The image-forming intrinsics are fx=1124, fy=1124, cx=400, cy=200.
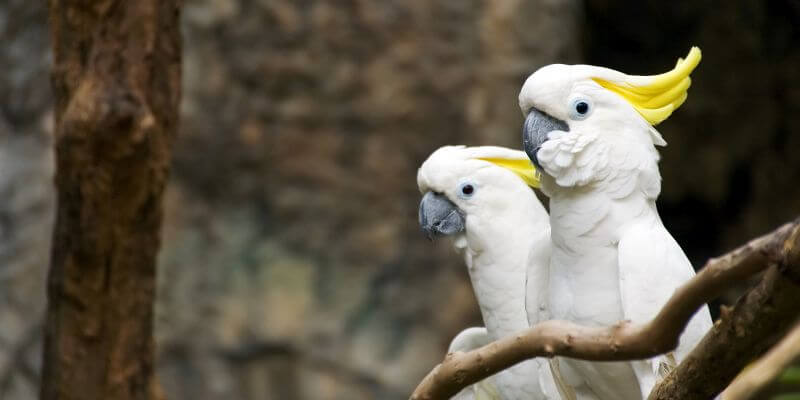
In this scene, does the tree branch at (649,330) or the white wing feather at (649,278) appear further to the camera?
the white wing feather at (649,278)

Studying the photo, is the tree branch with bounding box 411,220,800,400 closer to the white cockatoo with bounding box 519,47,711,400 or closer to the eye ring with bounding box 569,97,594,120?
the white cockatoo with bounding box 519,47,711,400

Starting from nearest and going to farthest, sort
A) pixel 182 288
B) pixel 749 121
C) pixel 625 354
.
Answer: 1. pixel 625 354
2. pixel 182 288
3. pixel 749 121

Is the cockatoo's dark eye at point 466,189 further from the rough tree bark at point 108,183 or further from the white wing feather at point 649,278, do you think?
the rough tree bark at point 108,183

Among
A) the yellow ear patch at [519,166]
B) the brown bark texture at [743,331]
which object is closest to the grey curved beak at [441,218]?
the yellow ear patch at [519,166]

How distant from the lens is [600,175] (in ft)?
7.21

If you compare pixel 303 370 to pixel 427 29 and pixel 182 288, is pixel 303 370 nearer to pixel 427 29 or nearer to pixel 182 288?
pixel 182 288

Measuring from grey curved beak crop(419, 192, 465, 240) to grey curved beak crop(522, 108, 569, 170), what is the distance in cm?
40

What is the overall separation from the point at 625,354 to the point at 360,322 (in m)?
2.89

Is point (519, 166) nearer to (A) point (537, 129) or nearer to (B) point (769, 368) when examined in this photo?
(A) point (537, 129)

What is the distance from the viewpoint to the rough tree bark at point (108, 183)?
257cm

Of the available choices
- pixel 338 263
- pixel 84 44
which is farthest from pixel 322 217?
pixel 84 44

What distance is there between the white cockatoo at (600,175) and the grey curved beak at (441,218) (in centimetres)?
37

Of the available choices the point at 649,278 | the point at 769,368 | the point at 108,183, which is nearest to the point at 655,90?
the point at 649,278

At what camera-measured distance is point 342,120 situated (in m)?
4.37
